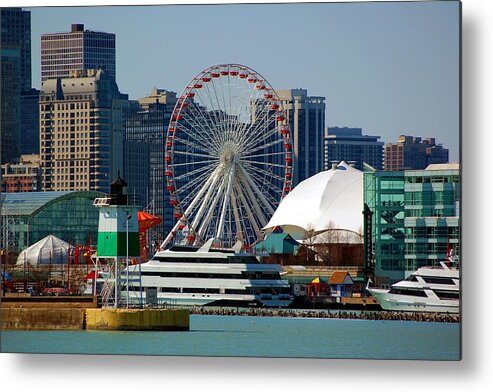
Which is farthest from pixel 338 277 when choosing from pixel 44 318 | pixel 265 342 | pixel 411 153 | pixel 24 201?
pixel 44 318

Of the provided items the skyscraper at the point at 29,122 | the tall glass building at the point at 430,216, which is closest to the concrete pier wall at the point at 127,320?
the tall glass building at the point at 430,216

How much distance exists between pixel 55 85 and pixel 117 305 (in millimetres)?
29396

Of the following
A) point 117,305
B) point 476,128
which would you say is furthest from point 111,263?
point 476,128

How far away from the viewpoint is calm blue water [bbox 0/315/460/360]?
18.6 m

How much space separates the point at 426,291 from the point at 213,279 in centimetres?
775

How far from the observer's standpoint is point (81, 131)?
54500mm

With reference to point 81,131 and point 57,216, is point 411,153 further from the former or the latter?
point 81,131

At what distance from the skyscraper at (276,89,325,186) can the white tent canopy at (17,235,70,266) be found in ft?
35.5

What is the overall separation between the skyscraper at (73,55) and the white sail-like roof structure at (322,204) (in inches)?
236

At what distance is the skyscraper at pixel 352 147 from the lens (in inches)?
1897

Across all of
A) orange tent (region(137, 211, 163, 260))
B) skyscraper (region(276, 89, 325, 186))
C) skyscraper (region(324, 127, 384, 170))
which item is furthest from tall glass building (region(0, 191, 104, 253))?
skyscraper (region(276, 89, 325, 186))

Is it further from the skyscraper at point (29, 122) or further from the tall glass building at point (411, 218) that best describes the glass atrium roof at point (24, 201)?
the tall glass building at point (411, 218)

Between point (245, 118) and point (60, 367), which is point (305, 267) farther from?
point (60, 367)

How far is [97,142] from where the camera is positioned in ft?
180
